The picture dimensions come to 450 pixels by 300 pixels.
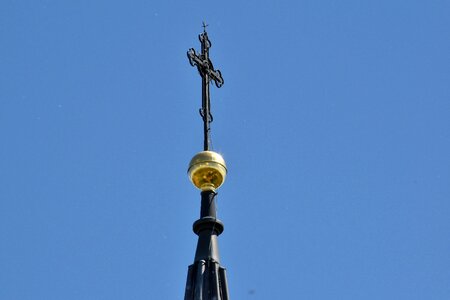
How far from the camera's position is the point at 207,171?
12.4 meters

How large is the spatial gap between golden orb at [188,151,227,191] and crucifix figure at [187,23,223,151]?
802mm

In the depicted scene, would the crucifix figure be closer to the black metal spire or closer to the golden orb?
the black metal spire

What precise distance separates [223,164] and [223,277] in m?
2.04

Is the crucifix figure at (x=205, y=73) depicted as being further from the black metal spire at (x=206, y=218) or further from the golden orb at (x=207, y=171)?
the golden orb at (x=207, y=171)

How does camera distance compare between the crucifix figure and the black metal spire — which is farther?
the crucifix figure

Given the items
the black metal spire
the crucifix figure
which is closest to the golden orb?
the black metal spire

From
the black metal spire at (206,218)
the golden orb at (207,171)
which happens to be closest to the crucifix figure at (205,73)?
the black metal spire at (206,218)

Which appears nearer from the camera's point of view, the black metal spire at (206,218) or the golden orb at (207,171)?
the black metal spire at (206,218)

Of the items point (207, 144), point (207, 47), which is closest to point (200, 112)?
point (207, 144)

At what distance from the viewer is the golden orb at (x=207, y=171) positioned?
1242cm

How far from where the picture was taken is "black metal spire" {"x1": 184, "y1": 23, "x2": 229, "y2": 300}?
10891mm

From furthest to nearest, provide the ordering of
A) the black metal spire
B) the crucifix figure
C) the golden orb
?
the crucifix figure → the golden orb → the black metal spire

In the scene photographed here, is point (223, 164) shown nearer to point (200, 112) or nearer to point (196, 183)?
point (196, 183)

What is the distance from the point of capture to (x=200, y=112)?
13.6 m
